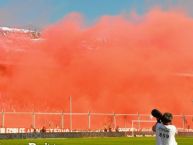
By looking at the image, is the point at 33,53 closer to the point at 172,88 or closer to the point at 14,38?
the point at 14,38

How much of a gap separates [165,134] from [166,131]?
0.08 metres

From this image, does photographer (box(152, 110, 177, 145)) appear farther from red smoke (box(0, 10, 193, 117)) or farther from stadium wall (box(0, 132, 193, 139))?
red smoke (box(0, 10, 193, 117))

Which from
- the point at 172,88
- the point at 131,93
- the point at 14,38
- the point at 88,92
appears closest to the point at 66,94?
the point at 88,92

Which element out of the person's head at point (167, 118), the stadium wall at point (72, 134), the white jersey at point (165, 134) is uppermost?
the stadium wall at point (72, 134)

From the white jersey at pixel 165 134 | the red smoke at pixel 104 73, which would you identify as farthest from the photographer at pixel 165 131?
the red smoke at pixel 104 73

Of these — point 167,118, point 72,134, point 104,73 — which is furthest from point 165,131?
point 104,73

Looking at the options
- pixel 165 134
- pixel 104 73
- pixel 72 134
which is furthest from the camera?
pixel 104 73

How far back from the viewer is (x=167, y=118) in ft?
46.1

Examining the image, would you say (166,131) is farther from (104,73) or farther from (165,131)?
(104,73)

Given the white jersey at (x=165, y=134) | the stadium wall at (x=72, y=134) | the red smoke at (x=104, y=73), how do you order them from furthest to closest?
the red smoke at (x=104, y=73) → the stadium wall at (x=72, y=134) → the white jersey at (x=165, y=134)

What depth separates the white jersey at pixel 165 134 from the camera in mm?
13891

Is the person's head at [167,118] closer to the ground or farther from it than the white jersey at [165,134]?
farther from it

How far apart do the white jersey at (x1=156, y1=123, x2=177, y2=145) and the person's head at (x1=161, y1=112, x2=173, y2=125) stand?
A: 9cm

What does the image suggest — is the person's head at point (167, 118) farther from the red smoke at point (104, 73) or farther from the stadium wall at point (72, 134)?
the red smoke at point (104, 73)
